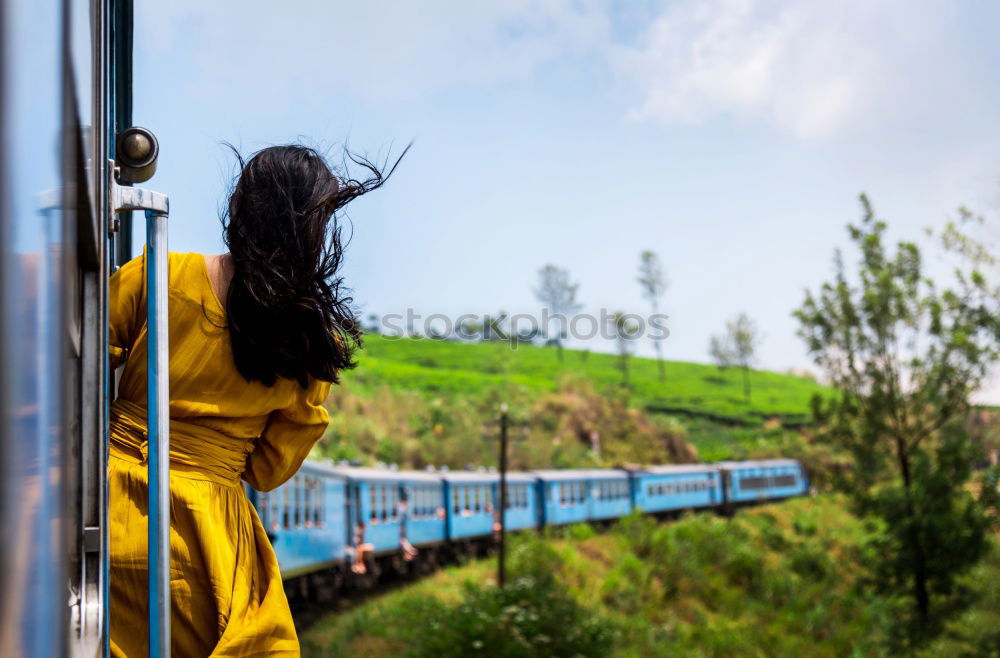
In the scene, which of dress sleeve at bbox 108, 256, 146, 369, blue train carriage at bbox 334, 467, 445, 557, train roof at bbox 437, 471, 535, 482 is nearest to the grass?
blue train carriage at bbox 334, 467, 445, 557

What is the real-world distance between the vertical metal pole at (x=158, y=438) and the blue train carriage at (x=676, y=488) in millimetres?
18966

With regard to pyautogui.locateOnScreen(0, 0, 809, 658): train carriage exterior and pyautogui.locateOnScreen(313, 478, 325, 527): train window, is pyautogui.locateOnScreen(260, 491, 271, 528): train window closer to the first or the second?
pyautogui.locateOnScreen(313, 478, 325, 527): train window

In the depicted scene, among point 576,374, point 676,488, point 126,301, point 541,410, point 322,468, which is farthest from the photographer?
point 576,374

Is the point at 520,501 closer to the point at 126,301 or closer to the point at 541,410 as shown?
the point at 541,410

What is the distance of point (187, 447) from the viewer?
1291 millimetres

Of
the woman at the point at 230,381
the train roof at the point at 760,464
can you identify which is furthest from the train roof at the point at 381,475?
the train roof at the point at 760,464

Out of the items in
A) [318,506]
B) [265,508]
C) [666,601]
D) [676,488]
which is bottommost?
[666,601]

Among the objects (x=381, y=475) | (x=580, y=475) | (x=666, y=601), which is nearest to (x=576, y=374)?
(x=580, y=475)

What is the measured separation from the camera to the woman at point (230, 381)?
1.23 metres

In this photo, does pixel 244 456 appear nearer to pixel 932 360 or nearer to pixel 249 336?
pixel 249 336

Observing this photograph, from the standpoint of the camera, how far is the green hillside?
109 feet

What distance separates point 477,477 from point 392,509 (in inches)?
124

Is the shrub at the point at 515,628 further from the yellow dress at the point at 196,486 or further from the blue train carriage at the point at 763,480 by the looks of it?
the blue train carriage at the point at 763,480

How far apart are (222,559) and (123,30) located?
0.71 metres
